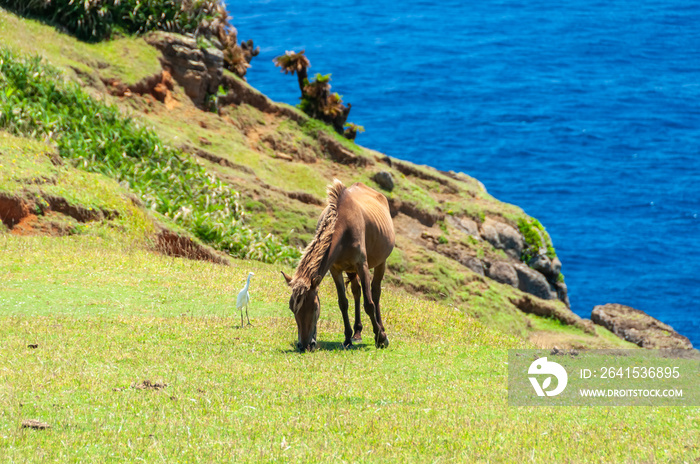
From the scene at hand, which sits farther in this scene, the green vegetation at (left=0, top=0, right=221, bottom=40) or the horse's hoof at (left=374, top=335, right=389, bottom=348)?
the green vegetation at (left=0, top=0, right=221, bottom=40)

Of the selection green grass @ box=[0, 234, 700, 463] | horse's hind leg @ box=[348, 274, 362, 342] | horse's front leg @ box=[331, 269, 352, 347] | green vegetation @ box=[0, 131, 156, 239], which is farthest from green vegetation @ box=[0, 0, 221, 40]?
horse's front leg @ box=[331, 269, 352, 347]

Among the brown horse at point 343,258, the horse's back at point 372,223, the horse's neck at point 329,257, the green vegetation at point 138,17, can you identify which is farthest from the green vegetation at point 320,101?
the horse's neck at point 329,257

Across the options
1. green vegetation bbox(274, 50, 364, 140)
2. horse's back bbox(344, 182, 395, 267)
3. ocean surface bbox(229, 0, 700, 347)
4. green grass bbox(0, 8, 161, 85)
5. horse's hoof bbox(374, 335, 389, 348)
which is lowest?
horse's hoof bbox(374, 335, 389, 348)

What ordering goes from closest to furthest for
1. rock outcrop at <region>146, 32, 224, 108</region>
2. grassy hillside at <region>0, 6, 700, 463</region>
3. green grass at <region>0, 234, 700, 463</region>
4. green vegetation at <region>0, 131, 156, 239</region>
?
1. green grass at <region>0, 234, 700, 463</region>
2. grassy hillside at <region>0, 6, 700, 463</region>
3. green vegetation at <region>0, 131, 156, 239</region>
4. rock outcrop at <region>146, 32, 224, 108</region>

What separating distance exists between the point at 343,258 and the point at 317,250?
882 mm

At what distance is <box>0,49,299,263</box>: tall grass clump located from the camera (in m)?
27.8

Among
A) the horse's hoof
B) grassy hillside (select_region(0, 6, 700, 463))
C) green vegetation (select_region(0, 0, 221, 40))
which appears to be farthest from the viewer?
green vegetation (select_region(0, 0, 221, 40))

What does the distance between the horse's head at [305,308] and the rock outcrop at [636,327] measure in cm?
2346

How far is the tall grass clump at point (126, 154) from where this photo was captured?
27766 mm

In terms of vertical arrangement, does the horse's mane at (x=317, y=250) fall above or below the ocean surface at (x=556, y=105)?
below

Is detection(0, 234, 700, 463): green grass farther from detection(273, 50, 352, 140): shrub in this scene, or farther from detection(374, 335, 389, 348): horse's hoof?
detection(273, 50, 352, 140): shrub

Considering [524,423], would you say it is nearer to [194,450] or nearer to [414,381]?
[414,381]

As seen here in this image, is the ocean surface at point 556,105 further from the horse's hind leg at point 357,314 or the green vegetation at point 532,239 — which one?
the horse's hind leg at point 357,314

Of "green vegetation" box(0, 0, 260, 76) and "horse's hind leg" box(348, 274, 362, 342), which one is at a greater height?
"green vegetation" box(0, 0, 260, 76)
